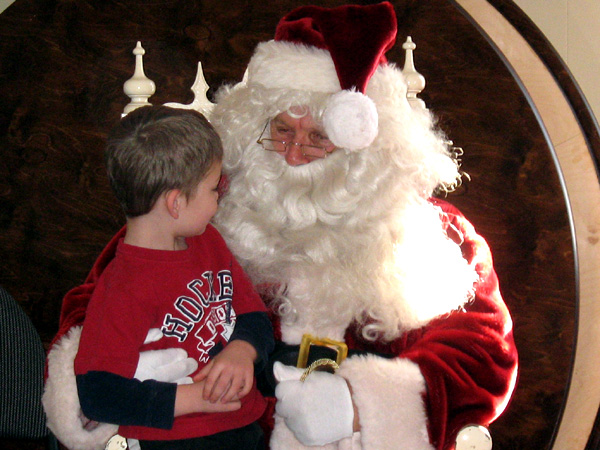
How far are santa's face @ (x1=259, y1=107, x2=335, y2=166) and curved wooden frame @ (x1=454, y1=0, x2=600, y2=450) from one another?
0.68 metres

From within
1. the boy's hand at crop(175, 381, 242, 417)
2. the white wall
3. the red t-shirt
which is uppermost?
the white wall

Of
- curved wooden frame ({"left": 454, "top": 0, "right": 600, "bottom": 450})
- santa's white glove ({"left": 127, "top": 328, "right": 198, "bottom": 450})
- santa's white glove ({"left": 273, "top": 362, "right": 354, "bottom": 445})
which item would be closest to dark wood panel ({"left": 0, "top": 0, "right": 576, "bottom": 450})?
curved wooden frame ({"left": 454, "top": 0, "right": 600, "bottom": 450})

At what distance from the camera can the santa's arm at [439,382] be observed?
129cm

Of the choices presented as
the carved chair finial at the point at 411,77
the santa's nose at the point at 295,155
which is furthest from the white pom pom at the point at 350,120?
the carved chair finial at the point at 411,77

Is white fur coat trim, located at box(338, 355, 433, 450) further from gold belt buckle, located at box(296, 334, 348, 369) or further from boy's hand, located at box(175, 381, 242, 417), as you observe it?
boy's hand, located at box(175, 381, 242, 417)

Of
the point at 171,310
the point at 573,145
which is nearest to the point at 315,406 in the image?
Answer: the point at 171,310

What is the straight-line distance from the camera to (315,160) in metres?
1.52

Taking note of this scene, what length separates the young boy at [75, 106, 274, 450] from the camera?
0.99 meters

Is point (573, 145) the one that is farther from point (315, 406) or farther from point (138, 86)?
point (138, 86)

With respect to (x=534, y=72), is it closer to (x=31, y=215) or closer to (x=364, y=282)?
(x=364, y=282)

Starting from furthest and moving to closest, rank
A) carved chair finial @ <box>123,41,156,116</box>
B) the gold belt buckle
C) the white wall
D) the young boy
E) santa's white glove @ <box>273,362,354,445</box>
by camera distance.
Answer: the white wall → carved chair finial @ <box>123,41,156,116</box> → the gold belt buckle → santa's white glove @ <box>273,362,354,445</box> → the young boy

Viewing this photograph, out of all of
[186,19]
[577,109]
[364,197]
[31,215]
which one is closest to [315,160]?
[364,197]

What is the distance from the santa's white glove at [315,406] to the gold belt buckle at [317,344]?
7 centimetres

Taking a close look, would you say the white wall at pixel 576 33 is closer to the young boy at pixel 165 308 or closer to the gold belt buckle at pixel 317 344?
the gold belt buckle at pixel 317 344
